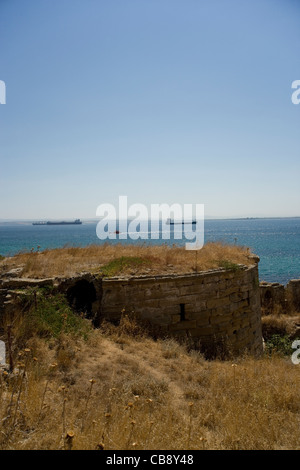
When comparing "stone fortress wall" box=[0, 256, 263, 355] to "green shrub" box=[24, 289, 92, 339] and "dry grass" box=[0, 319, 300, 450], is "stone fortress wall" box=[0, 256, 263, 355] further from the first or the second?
"dry grass" box=[0, 319, 300, 450]

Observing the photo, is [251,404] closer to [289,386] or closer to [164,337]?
[289,386]

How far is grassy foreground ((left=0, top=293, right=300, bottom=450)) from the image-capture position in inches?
148

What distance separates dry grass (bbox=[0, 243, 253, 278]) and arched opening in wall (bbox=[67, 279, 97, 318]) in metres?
0.41

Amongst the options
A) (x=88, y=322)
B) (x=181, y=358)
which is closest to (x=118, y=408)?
(x=181, y=358)

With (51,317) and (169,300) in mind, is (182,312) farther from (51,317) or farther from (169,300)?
(51,317)

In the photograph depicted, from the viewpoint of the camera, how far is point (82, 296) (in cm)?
882

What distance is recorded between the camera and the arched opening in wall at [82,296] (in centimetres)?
825

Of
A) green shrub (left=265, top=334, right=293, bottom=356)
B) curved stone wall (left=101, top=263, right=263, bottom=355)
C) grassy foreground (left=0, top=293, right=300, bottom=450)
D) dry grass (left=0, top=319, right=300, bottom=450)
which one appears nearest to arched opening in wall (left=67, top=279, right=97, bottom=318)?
curved stone wall (left=101, top=263, right=263, bottom=355)

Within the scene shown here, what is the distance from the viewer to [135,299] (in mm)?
Answer: 8398
